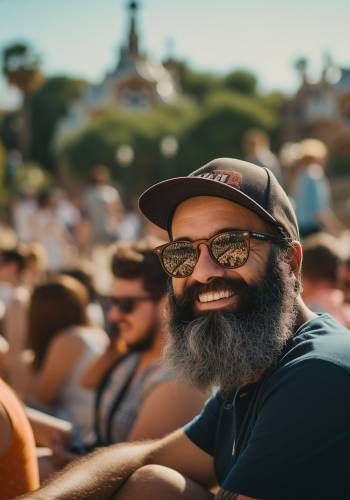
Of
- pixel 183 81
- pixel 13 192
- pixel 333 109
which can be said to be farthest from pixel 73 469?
pixel 183 81

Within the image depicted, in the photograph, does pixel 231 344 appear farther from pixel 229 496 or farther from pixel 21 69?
pixel 21 69

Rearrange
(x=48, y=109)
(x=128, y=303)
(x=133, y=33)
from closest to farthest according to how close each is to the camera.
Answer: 1. (x=128, y=303)
2. (x=48, y=109)
3. (x=133, y=33)

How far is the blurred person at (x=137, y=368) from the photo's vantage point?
9.32ft

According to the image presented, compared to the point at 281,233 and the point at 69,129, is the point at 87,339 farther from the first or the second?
the point at 69,129

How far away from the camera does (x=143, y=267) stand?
11.3 feet

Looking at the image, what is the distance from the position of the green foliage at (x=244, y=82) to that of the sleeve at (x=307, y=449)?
50.1m

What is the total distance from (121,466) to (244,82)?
164 ft

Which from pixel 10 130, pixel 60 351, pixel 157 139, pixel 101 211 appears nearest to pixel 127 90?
pixel 10 130

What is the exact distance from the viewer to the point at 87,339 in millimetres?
4059

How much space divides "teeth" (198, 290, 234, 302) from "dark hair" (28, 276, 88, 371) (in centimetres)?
215

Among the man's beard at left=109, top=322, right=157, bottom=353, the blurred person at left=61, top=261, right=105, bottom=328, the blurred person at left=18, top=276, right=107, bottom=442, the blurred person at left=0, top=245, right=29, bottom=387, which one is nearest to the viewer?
the man's beard at left=109, top=322, right=157, bottom=353

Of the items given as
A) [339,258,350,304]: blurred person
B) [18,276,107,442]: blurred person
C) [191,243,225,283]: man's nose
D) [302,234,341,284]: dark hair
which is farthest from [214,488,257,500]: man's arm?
[339,258,350,304]: blurred person

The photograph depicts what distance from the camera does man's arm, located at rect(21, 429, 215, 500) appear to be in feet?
Result: 7.06

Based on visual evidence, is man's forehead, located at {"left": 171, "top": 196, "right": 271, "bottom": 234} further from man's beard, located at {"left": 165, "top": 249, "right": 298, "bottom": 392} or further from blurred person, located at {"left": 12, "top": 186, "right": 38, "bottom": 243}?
blurred person, located at {"left": 12, "top": 186, "right": 38, "bottom": 243}
